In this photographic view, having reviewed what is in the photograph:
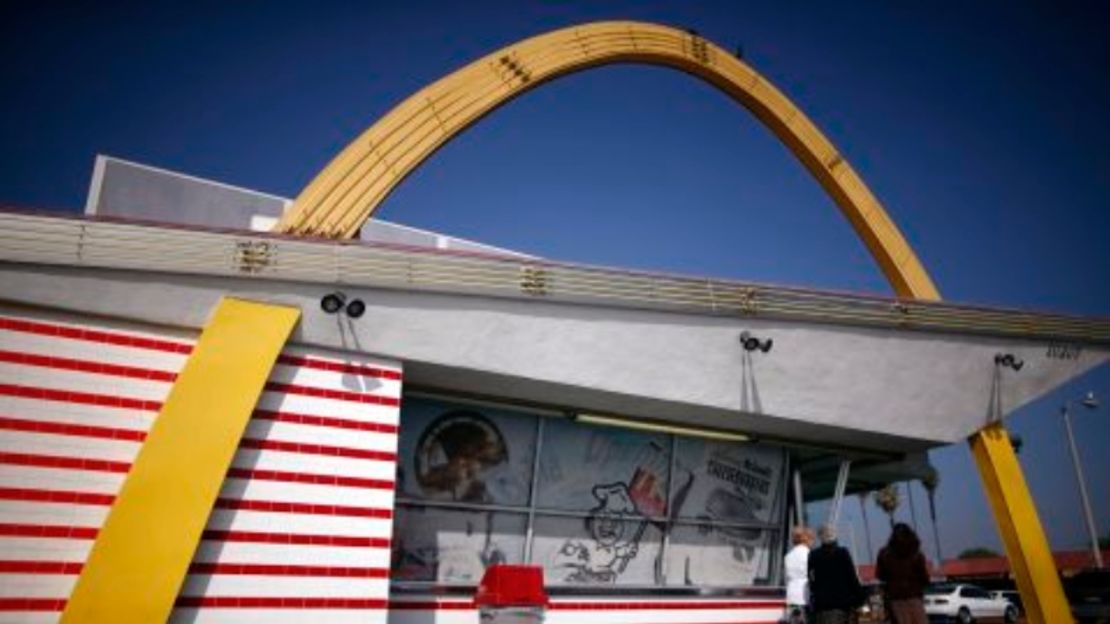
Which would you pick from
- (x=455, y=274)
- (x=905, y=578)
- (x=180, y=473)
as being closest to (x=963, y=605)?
(x=905, y=578)

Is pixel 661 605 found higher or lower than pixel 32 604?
lower

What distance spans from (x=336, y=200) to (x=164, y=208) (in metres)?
6.54

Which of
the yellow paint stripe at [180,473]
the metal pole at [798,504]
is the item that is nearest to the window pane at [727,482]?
the metal pole at [798,504]

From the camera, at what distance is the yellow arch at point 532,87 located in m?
12.1

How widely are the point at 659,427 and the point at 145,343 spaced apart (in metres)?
8.75

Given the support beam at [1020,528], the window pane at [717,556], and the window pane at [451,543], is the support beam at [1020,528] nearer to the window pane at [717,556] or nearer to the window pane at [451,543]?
the window pane at [717,556]

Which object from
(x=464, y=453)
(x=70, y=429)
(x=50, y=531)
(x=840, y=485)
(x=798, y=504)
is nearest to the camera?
(x=50, y=531)

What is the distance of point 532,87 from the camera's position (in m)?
14.6

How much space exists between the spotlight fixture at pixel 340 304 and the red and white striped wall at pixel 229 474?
2.09ft

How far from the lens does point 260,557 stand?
9.25 m

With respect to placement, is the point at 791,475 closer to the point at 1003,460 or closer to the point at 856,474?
the point at 856,474

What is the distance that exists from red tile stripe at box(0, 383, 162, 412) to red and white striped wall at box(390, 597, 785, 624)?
4596mm

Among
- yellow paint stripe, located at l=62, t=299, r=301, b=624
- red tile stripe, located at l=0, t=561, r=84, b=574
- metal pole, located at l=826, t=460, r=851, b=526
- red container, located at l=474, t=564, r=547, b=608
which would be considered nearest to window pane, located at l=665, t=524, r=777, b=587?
metal pole, located at l=826, t=460, r=851, b=526

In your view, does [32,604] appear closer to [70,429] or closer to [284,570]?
[70,429]
